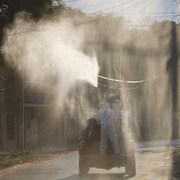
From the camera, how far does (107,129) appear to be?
16562mm

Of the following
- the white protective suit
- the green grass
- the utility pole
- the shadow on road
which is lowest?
the shadow on road

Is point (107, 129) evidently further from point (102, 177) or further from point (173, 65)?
point (173, 65)

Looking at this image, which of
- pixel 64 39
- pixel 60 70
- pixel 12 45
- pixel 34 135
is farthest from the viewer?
pixel 34 135

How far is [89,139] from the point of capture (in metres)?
16.8

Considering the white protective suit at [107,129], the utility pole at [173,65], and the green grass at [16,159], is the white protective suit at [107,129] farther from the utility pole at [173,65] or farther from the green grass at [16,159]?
the green grass at [16,159]

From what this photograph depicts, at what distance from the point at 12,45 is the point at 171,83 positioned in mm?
14542

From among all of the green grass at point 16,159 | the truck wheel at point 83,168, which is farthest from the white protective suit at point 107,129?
the green grass at point 16,159

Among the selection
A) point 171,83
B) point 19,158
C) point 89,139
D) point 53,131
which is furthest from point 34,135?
point 89,139

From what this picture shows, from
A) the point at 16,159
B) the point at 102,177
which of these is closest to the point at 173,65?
the point at 16,159

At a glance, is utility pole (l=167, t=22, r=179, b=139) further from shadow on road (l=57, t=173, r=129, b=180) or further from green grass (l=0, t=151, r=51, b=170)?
shadow on road (l=57, t=173, r=129, b=180)

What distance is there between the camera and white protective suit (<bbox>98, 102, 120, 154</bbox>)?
53.9 feet

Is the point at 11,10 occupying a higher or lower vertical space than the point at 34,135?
higher

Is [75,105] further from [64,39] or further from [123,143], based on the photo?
[123,143]

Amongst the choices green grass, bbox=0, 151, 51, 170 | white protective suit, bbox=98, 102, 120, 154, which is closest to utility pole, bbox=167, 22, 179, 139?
green grass, bbox=0, 151, 51, 170
